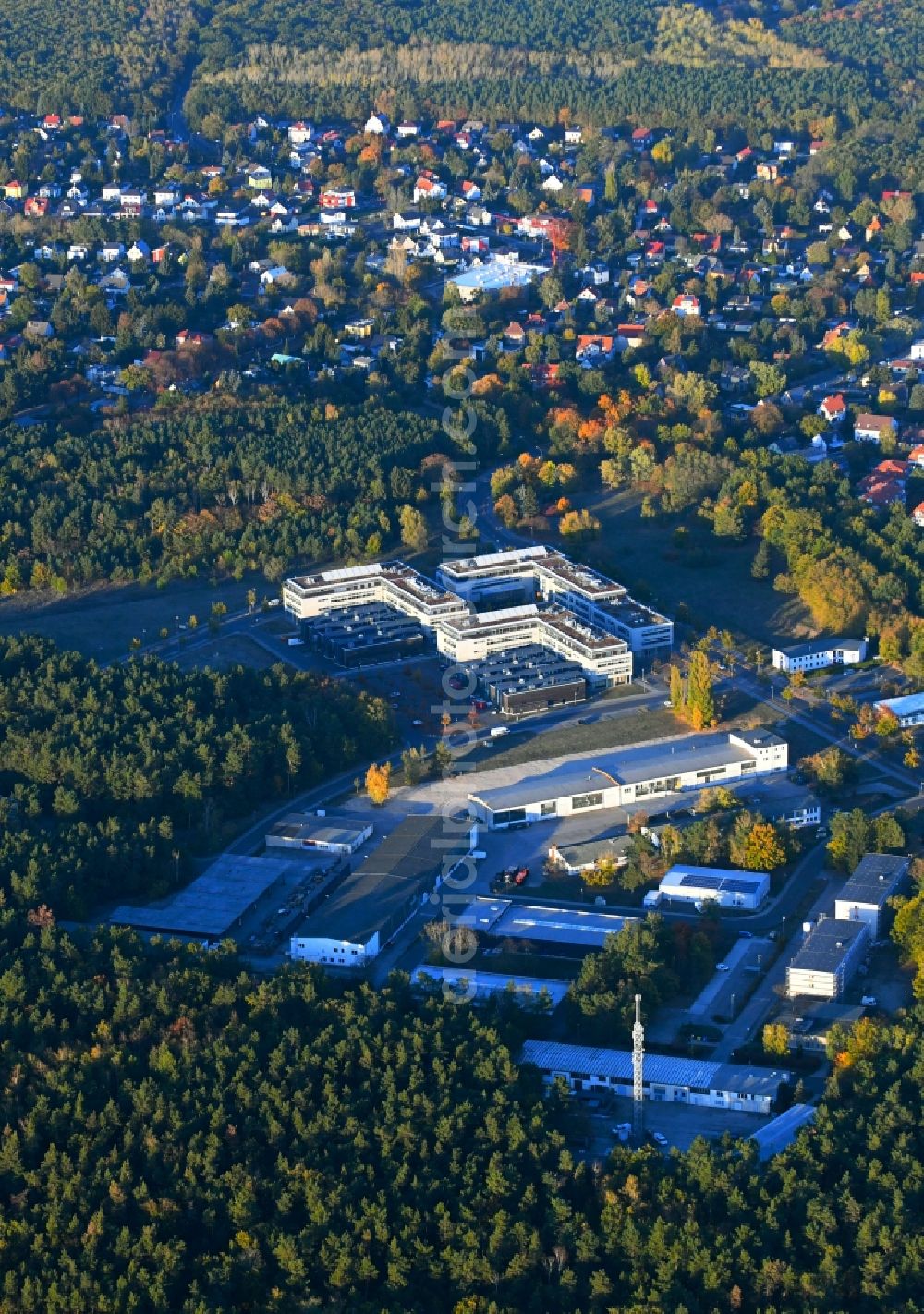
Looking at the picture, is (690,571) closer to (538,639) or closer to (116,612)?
(538,639)

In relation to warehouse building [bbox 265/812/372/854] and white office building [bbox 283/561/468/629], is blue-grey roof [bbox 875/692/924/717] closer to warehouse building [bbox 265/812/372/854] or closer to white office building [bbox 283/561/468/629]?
white office building [bbox 283/561/468/629]

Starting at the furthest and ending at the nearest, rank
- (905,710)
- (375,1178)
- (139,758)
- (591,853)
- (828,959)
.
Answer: (905,710)
(139,758)
(591,853)
(828,959)
(375,1178)

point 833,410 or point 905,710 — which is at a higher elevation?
point 833,410

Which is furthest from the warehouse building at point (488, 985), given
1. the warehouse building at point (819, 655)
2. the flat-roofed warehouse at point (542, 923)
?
the warehouse building at point (819, 655)

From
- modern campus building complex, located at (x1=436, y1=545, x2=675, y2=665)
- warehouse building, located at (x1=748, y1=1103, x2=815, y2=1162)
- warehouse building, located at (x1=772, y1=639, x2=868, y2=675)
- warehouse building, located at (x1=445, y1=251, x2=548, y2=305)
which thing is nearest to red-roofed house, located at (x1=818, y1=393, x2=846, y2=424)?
modern campus building complex, located at (x1=436, y1=545, x2=675, y2=665)

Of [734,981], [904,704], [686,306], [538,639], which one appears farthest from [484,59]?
[734,981]

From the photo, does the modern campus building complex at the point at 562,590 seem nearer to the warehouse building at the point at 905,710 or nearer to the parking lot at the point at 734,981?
the warehouse building at the point at 905,710

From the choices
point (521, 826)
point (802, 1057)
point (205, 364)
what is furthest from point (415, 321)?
point (802, 1057)
